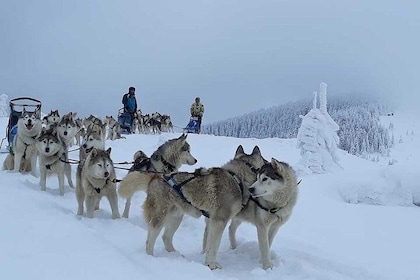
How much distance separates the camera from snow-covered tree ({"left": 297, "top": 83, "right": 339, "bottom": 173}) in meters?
17.6

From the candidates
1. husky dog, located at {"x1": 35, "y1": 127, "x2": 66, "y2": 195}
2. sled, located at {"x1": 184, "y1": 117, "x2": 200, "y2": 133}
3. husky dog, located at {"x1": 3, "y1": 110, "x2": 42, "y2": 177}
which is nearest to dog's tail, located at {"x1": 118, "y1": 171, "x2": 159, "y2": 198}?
husky dog, located at {"x1": 35, "y1": 127, "x2": 66, "y2": 195}

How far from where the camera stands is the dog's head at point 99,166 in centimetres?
595

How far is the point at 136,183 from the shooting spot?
4938mm

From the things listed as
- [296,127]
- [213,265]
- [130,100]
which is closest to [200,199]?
[213,265]

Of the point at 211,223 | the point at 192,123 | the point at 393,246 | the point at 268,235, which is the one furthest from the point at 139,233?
the point at 192,123

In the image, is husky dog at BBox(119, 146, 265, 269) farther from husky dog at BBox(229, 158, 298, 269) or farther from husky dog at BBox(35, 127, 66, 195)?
husky dog at BBox(35, 127, 66, 195)

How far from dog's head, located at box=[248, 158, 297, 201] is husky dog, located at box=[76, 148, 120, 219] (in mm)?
2448

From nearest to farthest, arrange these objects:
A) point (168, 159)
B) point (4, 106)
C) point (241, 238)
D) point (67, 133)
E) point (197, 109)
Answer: point (241, 238) → point (168, 159) → point (67, 133) → point (197, 109) → point (4, 106)

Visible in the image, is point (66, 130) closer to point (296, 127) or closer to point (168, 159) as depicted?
point (168, 159)

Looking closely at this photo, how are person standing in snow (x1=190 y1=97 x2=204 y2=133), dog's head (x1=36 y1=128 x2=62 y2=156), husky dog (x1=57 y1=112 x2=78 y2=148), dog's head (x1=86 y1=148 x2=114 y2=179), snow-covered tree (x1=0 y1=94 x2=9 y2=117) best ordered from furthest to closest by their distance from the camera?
snow-covered tree (x1=0 y1=94 x2=9 y2=117), person standing in snow (x1=190 y1=97 x2=204 y2=133), husky dog (x1=57 y1=112 x2=78 y2=148), dog's head (x1=36 y1=128 x2=62 y2=156), dog's head (x1=86 y1=148 x2=114 y2=179)

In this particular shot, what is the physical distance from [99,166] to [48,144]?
1.96m

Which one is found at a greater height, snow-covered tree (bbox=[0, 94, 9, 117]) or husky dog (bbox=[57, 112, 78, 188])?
snow-covered tree (bbox=[0, 94, 9, 117])

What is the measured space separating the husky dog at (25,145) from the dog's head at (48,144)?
3.43 ft

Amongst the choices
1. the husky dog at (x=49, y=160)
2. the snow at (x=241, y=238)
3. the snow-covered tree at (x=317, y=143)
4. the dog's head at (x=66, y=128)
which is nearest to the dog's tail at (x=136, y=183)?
the snow at (x=241, y=238)
